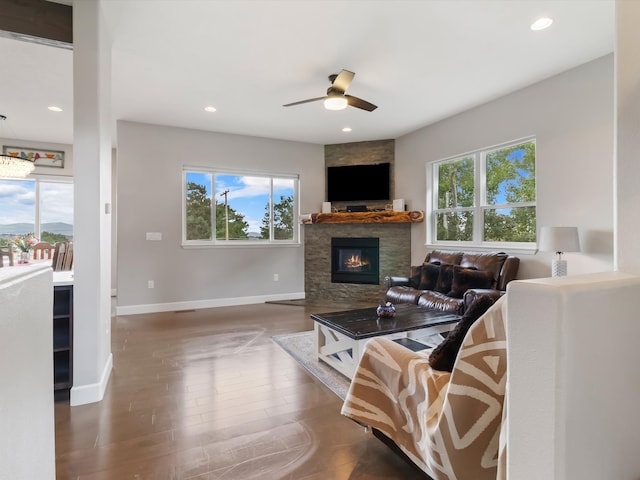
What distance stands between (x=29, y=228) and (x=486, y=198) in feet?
24.7

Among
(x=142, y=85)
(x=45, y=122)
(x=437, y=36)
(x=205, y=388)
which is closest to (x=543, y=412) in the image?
(x=205, y=388)

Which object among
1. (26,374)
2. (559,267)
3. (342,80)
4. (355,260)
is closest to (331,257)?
(355,260)

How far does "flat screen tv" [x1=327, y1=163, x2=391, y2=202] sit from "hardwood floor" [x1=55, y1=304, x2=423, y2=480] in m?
3.37

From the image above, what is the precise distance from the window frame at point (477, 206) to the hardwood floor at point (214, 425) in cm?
293

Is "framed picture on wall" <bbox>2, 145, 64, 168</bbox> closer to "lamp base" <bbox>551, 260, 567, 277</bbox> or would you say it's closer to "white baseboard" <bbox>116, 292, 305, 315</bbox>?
"white baseboard" <bbox>116, 292, 305, 315</bbox>

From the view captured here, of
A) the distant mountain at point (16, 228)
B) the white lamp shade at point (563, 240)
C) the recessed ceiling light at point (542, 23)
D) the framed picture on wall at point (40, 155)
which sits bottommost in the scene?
the white lamp shade at point (563, 240)

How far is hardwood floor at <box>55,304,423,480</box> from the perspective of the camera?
1.65 meters

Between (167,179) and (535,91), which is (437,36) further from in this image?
(167,179)

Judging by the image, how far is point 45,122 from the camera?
4.87m

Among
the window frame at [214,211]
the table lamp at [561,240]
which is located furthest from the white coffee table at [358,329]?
the window frame at [214,211]

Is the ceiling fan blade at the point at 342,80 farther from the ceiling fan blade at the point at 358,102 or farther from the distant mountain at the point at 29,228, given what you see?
the distant mountain at the point at 29,228

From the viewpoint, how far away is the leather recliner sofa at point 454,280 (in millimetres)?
3588

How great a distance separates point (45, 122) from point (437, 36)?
17.8 feet

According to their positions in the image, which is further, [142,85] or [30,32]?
[142,85]
